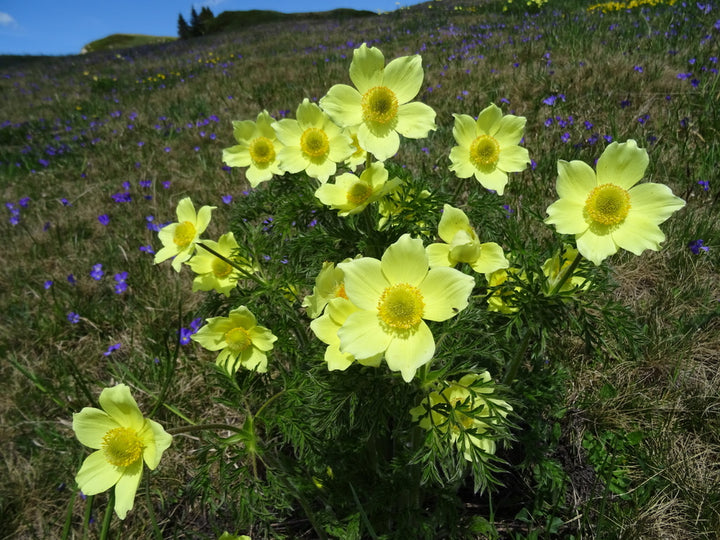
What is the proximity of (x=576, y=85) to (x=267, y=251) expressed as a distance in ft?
15.7

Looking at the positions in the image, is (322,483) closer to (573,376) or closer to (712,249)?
(573,376)

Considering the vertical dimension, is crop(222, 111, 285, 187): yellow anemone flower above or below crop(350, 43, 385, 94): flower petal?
below

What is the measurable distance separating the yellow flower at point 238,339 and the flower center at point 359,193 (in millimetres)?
568

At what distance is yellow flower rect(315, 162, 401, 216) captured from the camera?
1.49 m

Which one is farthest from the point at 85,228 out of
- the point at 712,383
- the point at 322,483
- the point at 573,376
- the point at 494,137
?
the point at 712,383

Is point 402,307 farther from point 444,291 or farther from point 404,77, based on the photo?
point 404,77

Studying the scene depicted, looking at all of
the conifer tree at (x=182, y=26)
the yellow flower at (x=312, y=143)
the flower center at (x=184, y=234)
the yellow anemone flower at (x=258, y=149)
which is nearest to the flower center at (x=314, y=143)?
the yellow flower at (x=312, y=143)

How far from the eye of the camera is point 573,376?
2316 millimetres

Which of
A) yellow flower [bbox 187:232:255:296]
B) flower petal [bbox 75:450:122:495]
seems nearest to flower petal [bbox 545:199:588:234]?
yellow flower [bbox 187:232:255:296]

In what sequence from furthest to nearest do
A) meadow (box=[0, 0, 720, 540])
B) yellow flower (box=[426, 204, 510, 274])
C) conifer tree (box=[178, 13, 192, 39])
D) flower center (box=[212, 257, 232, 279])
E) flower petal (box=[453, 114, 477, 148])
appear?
1. conifer tree (box=[178, 13, 192, 39])
2. flower center (box=[212, 257, 232, 279])
3. flower petal (box=[453, 114, 477, 148])
4. meadow (box=[0, 0, 720, 540])
5. yellow flower (box=[426, 204, 510, 274])

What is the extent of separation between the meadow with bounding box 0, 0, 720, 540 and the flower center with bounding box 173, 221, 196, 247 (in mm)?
213

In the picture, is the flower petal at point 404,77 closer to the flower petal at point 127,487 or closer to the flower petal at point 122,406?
the flower petal at point 122,406

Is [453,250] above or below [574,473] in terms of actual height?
above

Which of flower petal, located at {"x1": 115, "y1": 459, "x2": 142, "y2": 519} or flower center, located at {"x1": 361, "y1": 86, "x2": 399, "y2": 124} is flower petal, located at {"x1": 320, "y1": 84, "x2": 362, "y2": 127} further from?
flower petal, located at {"x1": 115, "y1": 459, "x2": 142, "y2": 519}
